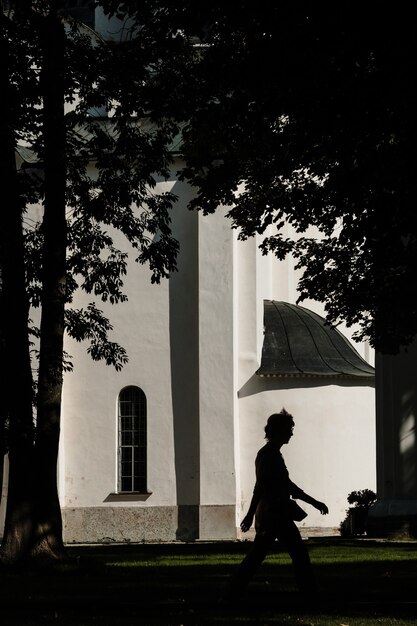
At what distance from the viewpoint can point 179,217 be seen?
34.8m

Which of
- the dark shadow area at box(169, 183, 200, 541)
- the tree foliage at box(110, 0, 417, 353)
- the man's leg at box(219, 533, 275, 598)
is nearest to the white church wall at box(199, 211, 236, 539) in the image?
the dark shadow area at box(169, 183, 200, 541)

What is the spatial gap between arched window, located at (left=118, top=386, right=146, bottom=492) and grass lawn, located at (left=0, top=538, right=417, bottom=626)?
1288cm

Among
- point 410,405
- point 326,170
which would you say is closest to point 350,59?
point 326,170

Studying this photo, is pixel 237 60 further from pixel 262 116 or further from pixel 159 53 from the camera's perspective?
pixel 159 53

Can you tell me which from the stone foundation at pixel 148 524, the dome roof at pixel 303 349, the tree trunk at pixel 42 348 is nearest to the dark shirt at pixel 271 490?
the tree trunk at pixel 42 348

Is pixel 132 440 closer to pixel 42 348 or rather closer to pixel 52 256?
pixel 42 348

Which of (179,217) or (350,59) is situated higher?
(179,217)

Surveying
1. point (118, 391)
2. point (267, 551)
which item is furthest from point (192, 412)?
point (267, 551)

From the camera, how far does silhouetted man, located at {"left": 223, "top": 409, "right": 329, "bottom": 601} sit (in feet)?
38.1

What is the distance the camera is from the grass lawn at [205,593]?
1112 cm

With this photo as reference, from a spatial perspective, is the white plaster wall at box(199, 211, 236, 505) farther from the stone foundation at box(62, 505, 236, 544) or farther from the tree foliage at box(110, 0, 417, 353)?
the tree foliage at box(110, 0, 417, 353)

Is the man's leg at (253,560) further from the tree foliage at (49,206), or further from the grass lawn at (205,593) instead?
the tree foliage at (49,206)

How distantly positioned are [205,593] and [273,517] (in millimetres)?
2357

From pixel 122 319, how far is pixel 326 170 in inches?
747
